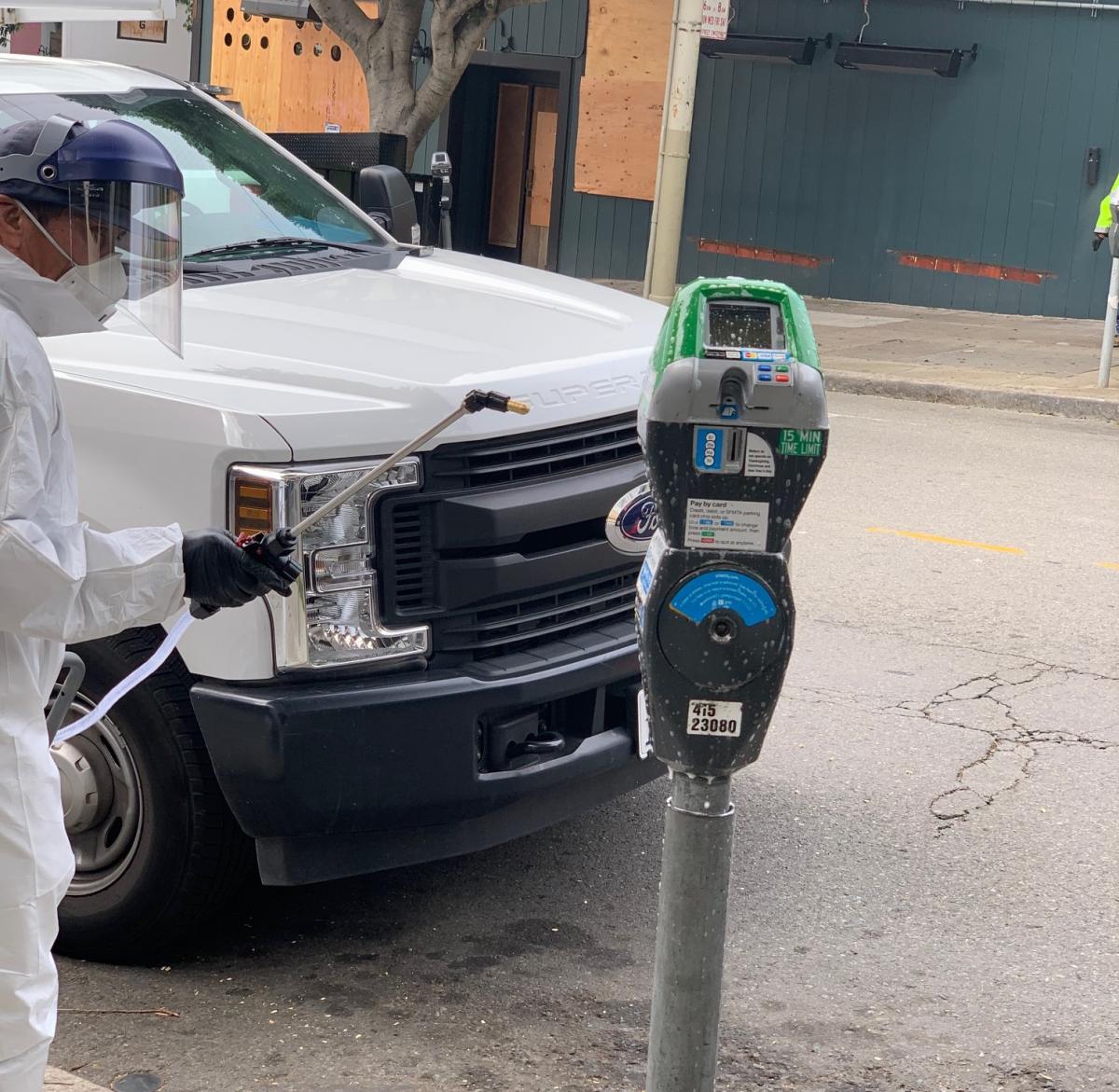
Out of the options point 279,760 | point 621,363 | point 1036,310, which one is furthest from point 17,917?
point 1036,310

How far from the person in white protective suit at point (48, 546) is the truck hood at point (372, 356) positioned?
→ 0.88 meters

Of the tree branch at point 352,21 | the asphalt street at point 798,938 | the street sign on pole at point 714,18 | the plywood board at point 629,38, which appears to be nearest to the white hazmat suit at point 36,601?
the asphalt street at point 798,938

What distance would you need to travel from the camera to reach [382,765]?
3543mm

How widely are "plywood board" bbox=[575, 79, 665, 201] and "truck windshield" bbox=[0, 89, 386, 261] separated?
45.3 ft

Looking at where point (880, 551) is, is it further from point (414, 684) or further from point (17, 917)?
point (17, 917)

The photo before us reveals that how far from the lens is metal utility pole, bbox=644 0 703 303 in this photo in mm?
13977

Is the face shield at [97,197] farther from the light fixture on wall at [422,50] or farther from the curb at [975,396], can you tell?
the light fixture on wall at [422,50]

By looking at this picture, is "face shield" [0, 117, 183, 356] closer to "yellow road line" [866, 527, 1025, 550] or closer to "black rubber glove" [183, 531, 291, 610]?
"black rubber glove" [183, 531, 291, 610]

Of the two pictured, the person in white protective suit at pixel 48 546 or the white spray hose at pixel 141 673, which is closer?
the person in white protective suit at pixel 48 546

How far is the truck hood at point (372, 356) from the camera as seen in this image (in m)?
3.52

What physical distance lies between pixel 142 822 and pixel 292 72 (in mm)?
18214

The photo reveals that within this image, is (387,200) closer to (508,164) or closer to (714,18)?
(714,18)

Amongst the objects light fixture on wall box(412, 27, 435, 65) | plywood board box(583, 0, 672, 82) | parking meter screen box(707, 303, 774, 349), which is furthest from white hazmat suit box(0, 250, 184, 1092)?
light fixture on wall box(412, 27, 435, 65)

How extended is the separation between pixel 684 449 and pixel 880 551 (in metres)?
5.43
